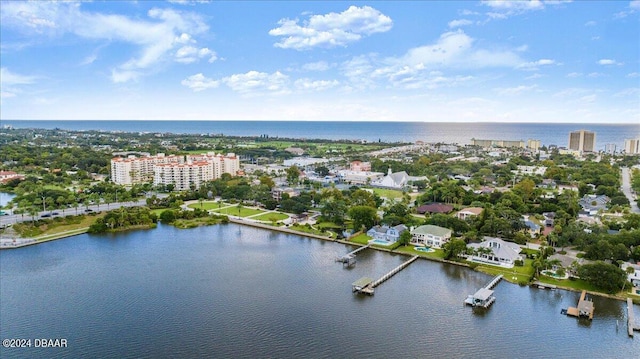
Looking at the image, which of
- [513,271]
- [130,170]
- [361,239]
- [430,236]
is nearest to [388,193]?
[361,239]

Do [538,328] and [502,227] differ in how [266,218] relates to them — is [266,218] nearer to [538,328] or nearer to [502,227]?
[502,227]

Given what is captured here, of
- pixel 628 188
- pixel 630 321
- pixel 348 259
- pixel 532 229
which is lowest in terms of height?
pixel 630 321

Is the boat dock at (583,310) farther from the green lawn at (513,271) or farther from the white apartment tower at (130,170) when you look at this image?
the white apartment tower at (130,170)

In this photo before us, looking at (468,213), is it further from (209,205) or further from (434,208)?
(209,205)

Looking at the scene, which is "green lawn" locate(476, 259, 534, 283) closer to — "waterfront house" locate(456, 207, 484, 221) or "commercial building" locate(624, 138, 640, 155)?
"waterfront house" locate(456, 207, 484, 221)

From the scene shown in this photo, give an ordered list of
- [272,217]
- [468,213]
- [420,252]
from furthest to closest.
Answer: [272,217]
[468,213]
[420,252]

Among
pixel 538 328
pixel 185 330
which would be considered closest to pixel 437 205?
pixel 538 328
